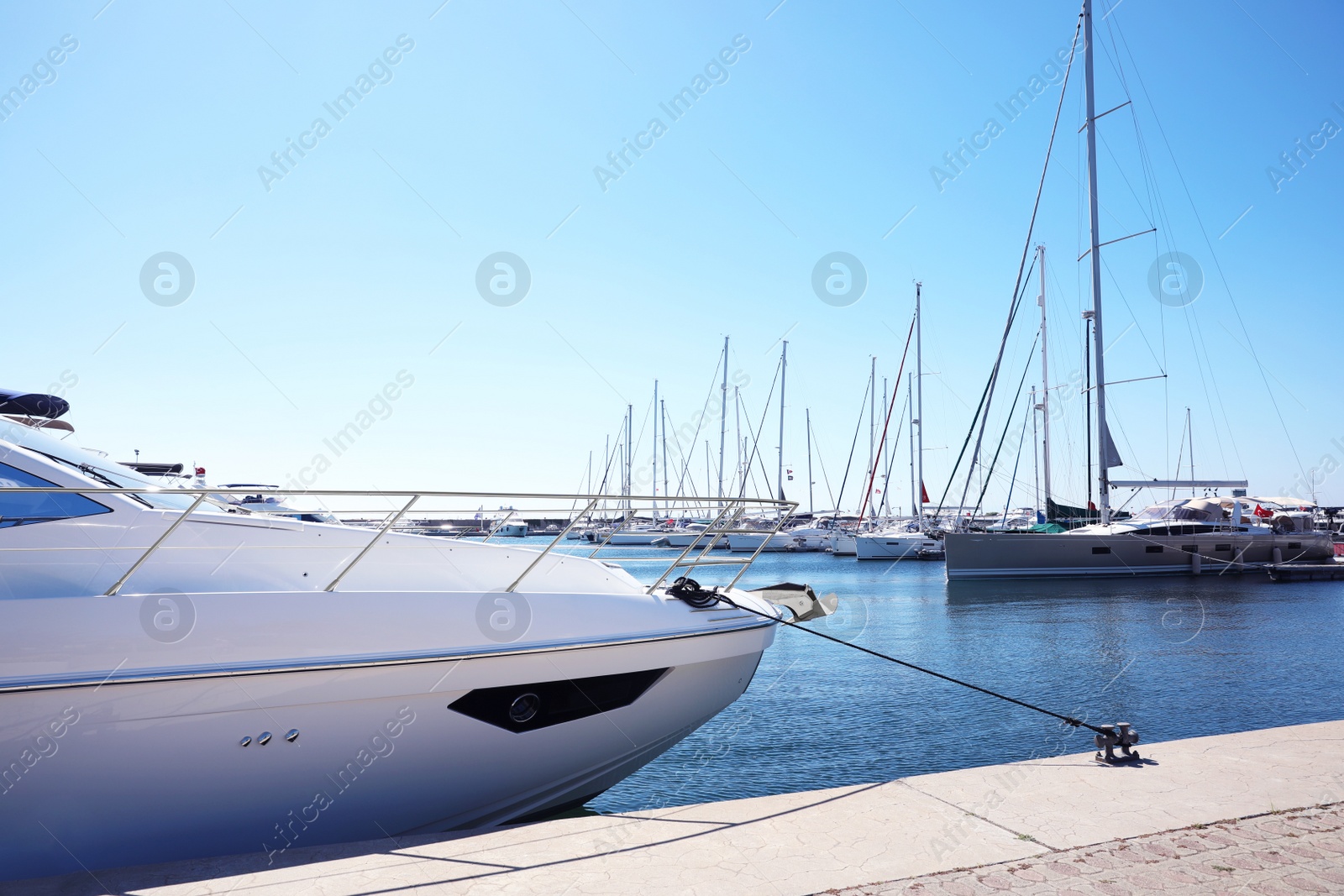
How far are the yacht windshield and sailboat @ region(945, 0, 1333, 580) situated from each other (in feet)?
84.0

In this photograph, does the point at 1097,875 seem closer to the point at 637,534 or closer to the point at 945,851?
Result: the point at 945,851

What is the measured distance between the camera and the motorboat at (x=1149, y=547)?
27828mm

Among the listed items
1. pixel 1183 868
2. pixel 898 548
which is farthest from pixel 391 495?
pixel 898 548

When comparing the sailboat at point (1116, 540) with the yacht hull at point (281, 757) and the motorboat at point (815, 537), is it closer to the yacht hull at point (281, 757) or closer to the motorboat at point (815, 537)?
the motorboat at point (815, 537)

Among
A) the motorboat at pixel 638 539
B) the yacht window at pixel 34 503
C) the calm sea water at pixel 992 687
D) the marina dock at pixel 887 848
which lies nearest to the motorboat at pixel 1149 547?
the calm sea water at pixel 992 687

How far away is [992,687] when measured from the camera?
11.1 m

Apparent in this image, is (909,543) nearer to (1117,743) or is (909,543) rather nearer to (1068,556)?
(1068,556)

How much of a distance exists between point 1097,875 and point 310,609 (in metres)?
3.79

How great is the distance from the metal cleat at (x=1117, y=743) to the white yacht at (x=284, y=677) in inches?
84.0

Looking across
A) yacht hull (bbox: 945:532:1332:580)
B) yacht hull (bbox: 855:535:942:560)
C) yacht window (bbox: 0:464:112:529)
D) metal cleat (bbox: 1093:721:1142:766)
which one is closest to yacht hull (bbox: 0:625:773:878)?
yacht window (bbox: 0:464:112:529)

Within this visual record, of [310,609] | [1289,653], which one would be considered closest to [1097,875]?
[310,609]

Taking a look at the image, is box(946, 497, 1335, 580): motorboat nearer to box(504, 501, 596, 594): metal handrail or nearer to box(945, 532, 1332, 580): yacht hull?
box(945, 532, 1332, 580): yacht hull

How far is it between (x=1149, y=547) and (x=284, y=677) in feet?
101

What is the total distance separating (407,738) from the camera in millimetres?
4496
